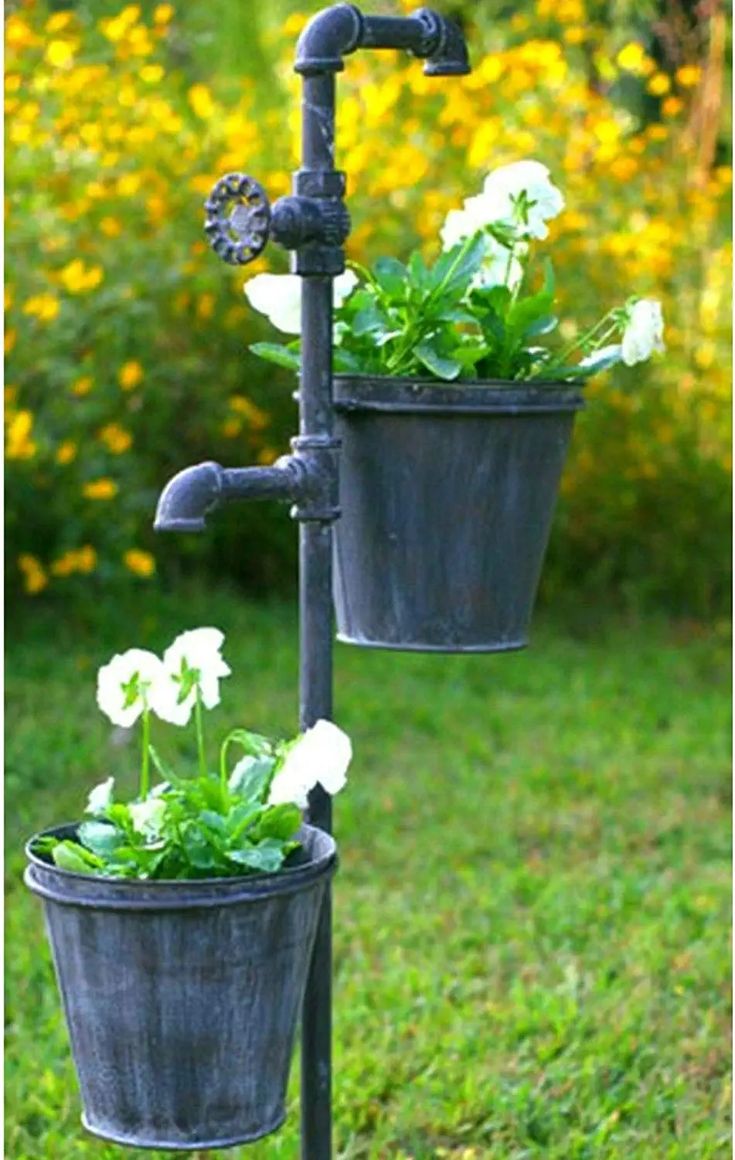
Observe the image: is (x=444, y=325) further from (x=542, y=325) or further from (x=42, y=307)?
Answer: (x=42, y=307)

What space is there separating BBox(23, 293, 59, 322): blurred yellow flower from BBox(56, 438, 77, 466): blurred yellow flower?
356 mm

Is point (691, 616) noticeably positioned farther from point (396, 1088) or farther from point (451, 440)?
point (451, 440)

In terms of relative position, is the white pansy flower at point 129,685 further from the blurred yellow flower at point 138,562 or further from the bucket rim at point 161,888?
the blurred yellow flower at point 138,562

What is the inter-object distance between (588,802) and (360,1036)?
1473 millimetres

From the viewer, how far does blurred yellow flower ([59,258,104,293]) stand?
508 cm

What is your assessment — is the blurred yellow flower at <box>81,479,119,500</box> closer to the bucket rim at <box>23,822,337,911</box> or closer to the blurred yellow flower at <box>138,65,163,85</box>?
the blurred yellow flower at <box>138,65,163,85</box>

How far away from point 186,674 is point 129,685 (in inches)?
2.2

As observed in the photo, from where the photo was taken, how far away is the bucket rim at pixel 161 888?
1694 millimetres

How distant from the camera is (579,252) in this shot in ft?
19.9

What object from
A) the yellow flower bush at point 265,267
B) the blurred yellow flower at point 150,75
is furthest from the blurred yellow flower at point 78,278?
the blurred yellow flower at point 150,75

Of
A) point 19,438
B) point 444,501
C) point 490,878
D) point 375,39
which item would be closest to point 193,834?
point 444,501

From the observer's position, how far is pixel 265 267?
604 cm

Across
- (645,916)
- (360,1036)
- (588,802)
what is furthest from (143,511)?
(360,1036)

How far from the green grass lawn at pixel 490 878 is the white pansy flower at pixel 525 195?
4.33 ft
